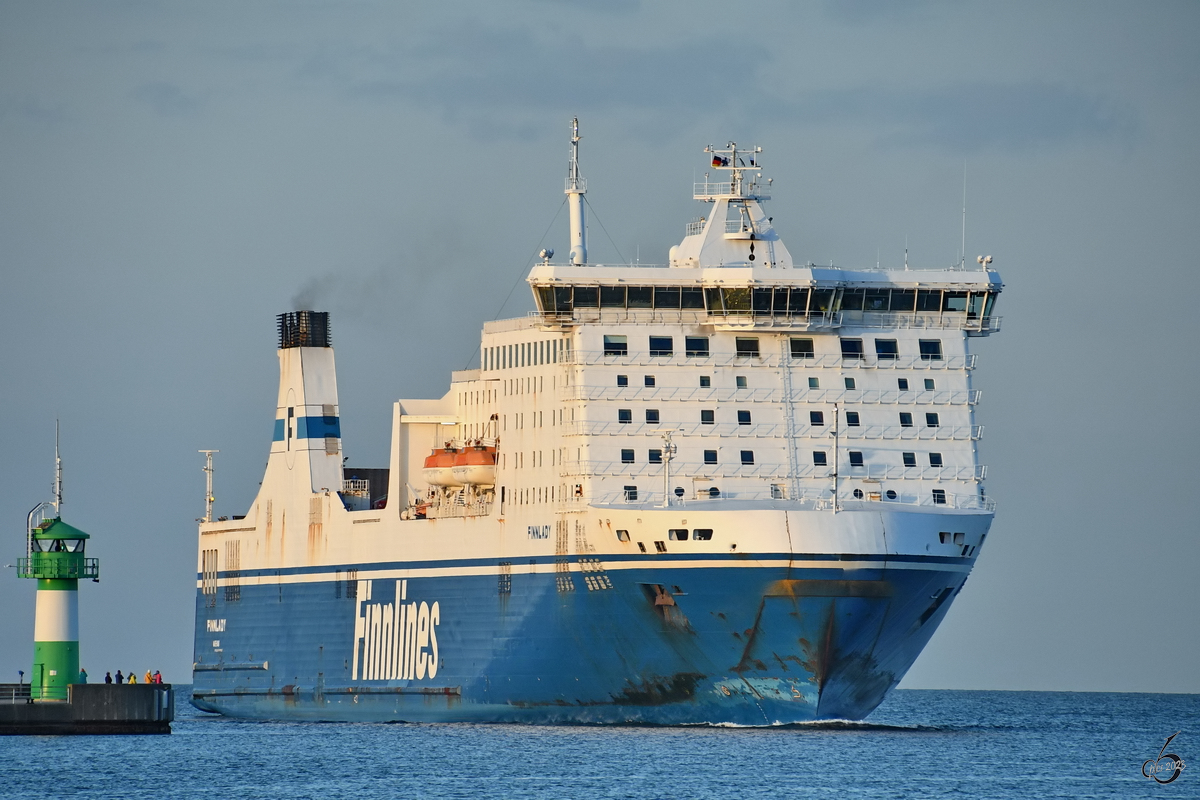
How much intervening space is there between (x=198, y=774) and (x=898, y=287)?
789 inches

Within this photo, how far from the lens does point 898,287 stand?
60062 millimetres

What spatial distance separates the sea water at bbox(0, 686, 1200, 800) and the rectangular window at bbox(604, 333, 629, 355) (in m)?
8.80

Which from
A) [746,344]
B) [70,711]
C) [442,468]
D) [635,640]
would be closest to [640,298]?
[746,344]

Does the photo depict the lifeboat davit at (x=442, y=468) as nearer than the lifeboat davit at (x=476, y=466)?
No

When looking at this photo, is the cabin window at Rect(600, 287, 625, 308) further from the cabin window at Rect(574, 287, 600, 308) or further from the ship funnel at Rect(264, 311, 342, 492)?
the ship funnel at Rect(264, 311, 342, 492)

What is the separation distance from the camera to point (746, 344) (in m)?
59.1

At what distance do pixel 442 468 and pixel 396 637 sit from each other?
462cm

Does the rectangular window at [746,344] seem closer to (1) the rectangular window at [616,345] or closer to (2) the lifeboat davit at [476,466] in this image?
(1) the rectangular window at [616,345]

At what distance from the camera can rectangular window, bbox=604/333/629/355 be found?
58.7 m

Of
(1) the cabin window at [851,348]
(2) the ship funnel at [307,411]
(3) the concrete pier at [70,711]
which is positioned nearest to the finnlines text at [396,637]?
(2) the ship funnel at [307,411]

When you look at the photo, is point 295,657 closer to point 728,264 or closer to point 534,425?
point 534,425

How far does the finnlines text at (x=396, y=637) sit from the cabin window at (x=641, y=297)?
9996 millimetres

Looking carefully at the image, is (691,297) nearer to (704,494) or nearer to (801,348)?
(801,348)

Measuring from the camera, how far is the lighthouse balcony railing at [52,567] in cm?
5756
